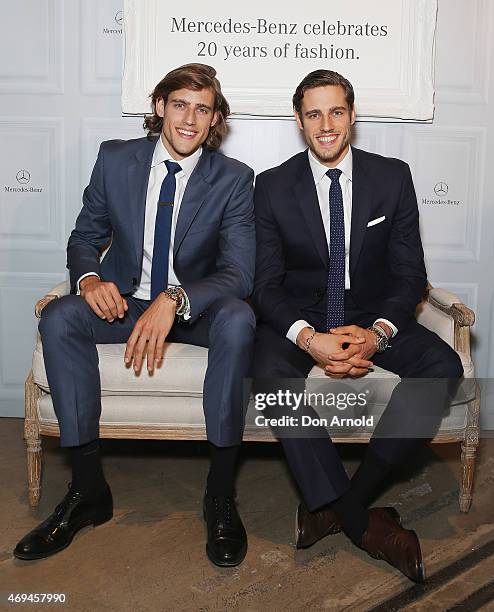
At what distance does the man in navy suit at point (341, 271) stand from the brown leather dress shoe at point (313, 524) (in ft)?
0.05

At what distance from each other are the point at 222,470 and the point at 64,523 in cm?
52

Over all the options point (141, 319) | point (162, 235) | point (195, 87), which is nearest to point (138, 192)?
point (162, 235)

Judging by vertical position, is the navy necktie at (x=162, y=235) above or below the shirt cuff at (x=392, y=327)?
above

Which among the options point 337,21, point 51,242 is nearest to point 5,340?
point 51,242

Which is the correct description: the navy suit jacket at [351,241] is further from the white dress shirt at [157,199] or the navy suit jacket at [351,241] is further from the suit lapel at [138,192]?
the suit lapel at [138,192]

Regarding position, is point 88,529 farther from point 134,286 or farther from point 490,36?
point 490,36

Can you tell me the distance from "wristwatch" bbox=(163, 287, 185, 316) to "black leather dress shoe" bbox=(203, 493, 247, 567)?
612mm

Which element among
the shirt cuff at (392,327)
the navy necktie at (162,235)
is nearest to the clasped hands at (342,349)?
the shirt cuff at (392,327)

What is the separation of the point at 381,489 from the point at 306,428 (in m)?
0.69

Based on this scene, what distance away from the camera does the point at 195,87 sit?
10.1ft

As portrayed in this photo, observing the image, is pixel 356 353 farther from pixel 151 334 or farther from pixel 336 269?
pixel 151 334

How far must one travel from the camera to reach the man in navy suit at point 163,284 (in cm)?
273

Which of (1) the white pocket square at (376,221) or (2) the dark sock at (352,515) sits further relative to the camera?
(1) the white pocket square at (376,221)

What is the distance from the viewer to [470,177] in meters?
3.83
